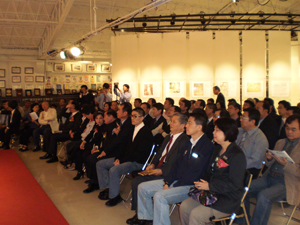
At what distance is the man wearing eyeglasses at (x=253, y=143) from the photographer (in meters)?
3.23

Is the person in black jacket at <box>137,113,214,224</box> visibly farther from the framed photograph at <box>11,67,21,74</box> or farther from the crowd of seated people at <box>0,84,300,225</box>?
the framed photograph at <box>11,67,21,74</box>

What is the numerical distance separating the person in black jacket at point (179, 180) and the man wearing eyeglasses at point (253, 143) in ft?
2.01

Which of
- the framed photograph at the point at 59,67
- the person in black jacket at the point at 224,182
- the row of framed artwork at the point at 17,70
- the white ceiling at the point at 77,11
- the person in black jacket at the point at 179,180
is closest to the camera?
the person in black jacket at the point at 224,182

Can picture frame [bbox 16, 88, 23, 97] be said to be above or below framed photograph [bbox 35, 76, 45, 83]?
below

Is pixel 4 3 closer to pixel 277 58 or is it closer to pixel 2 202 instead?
pixel 2 202

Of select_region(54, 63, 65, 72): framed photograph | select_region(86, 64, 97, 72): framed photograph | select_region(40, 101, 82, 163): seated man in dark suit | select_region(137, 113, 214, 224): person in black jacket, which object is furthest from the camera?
select_region(86, 64, 97, 72): framed photograph

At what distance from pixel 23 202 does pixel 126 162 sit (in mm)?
1629

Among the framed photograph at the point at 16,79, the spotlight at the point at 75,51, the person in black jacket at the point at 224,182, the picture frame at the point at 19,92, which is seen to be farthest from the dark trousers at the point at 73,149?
the framed photograph at the point at 16,79

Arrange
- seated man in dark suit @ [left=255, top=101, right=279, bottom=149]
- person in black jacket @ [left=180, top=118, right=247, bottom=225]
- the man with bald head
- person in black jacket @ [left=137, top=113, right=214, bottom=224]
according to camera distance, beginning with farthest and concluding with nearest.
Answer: the man with bald head < seated man in dark suit @ [left=255, top=101, right=279, bottom=149] < person in black jacket @ [left=137, top=113, right=214, bottom=224] < person in black jacket @ [left=180, top=118, right=247, bottom=225]

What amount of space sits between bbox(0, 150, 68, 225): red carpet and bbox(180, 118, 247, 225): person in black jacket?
5.77 feet

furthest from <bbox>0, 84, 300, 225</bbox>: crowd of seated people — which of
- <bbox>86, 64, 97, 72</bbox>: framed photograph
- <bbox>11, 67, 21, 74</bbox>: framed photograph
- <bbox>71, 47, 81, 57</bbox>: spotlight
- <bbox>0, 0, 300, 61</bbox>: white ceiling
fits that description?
<bbox>86, 64, 97, 72</bbox>: framed photograph

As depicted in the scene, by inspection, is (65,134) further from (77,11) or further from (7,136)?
Result: (77,11)

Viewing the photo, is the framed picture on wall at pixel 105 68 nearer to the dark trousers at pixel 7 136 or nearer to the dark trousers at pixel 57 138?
the dark trousers at pixel 7 136

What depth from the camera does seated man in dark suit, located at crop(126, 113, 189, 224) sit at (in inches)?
131
